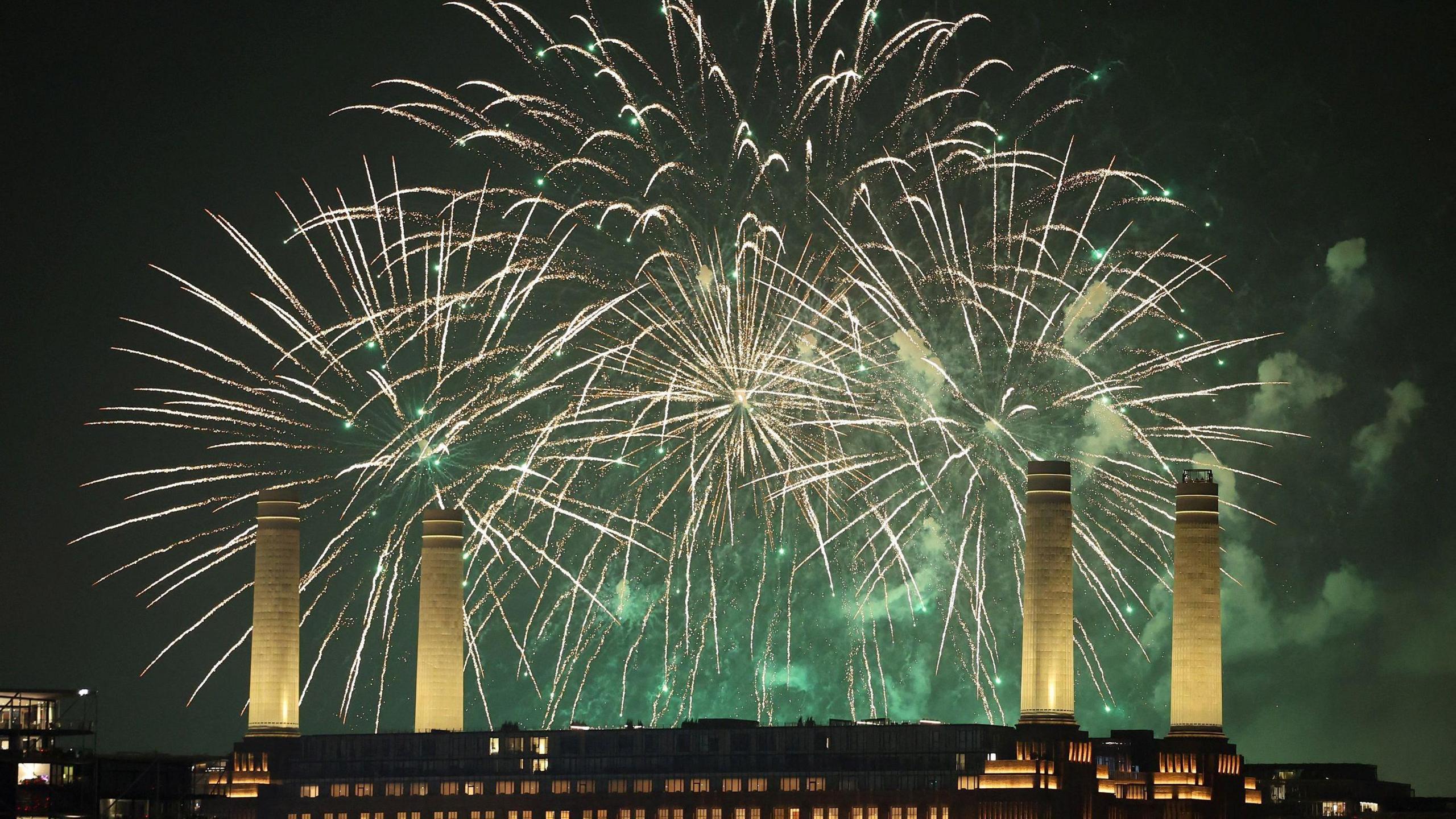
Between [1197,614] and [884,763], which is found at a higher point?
[1197,614]

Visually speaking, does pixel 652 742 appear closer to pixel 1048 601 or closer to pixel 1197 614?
pixel 1048 601

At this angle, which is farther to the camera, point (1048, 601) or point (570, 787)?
point (570, 787)

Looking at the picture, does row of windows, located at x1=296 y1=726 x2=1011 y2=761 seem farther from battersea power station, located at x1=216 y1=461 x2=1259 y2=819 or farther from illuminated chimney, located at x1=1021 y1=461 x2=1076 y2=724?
illuminated chimney, located at x1=1021 y1=461 x2=1076 y2=724

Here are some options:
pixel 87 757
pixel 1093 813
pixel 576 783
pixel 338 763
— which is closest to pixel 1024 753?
pixel 1093 813

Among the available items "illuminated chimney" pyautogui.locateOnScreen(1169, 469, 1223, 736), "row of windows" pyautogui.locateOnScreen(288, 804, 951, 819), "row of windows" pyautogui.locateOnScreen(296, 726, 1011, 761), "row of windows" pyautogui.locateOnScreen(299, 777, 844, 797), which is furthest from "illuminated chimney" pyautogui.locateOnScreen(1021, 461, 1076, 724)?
"row of windows" pyautogui.locateOnScreen(299, 777, 844, 797)

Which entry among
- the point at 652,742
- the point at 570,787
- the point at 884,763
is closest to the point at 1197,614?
the point at 884,763
